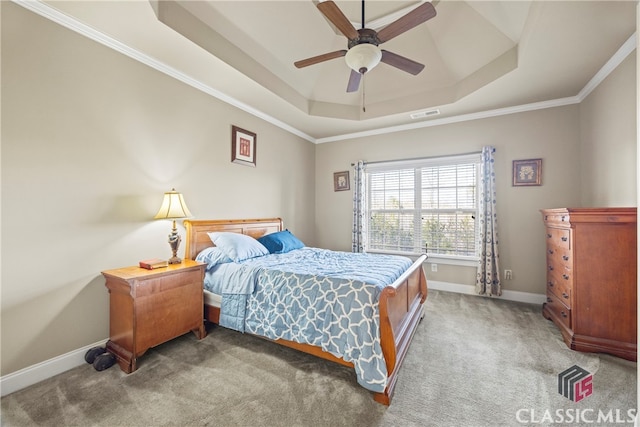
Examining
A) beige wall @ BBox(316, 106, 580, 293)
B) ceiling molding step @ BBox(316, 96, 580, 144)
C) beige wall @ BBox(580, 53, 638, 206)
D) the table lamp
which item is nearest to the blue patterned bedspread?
the table lamp

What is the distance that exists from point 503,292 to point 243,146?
428cm

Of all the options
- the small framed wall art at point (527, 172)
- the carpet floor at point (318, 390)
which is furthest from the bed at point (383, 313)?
the small framed wall art at point (527, 172)

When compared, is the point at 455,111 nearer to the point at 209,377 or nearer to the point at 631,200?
the point at 631,200

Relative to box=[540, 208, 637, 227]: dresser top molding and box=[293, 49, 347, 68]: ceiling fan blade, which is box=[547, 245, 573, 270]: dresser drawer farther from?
box=[293, 49, 347, 68]: ceiling fan blade

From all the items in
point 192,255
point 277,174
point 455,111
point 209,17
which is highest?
point 209,17

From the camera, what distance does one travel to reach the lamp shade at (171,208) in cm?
246

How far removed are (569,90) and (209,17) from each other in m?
4.23

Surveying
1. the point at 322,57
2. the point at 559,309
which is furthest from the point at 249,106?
the point at 559,309

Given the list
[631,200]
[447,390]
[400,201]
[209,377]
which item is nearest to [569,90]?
[631,200]

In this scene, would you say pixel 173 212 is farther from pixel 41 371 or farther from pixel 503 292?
pixel 503 292

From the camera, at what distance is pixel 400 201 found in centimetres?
455

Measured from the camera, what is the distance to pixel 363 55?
6.77ft

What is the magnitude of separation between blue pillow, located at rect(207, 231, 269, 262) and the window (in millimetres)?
2440

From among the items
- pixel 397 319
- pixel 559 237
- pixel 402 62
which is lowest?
pixel 397 319
